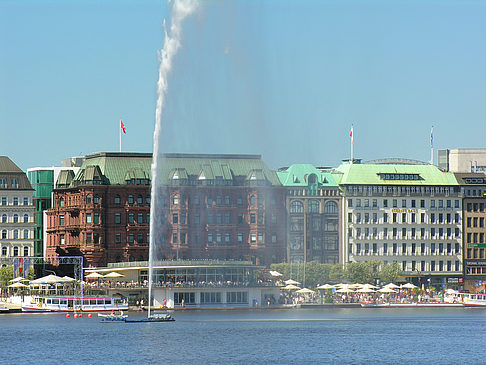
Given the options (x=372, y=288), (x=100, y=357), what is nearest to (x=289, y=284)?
(x=372, y=288)

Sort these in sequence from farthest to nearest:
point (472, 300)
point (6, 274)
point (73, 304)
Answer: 1. point (472, 300)
2. point (6, 274)
3. point (73, 304)

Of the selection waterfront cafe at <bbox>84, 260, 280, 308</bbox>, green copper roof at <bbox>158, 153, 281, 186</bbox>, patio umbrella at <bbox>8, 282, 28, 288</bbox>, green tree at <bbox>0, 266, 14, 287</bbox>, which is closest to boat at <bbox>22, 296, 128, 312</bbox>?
patio umbrella at <bbox>8, 282, 28, 288</bbox>

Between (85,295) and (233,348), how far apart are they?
68.3m

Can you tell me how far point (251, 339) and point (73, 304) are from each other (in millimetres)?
54830

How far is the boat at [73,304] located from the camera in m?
166

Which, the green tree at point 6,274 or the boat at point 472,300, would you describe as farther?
the boat at point 472,300

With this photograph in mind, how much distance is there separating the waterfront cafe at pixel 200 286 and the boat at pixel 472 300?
3495 cm

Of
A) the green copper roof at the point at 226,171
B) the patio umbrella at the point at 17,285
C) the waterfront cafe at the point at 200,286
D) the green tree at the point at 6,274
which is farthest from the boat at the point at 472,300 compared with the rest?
the green tree at the point at 6,274

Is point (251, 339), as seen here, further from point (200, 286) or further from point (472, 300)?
point (472, 300)

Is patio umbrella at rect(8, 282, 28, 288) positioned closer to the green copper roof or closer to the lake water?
the lake water

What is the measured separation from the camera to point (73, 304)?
167 m

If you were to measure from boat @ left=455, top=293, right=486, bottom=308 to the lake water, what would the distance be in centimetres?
3099

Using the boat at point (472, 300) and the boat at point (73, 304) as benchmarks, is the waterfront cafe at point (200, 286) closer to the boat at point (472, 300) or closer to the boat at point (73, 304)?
the boat at point (73, 304)

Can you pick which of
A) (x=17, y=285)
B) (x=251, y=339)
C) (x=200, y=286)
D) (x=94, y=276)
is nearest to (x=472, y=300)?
(x=200, y=286)
